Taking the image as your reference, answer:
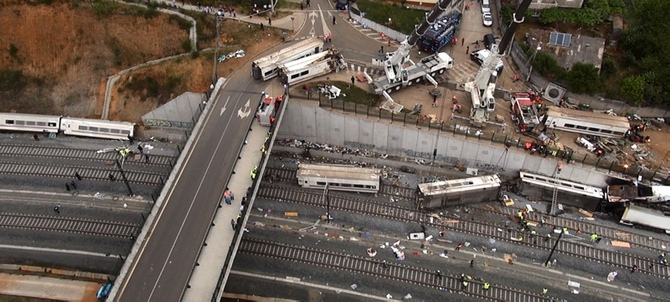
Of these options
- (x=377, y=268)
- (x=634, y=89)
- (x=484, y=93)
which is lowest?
(x=377, y=268)

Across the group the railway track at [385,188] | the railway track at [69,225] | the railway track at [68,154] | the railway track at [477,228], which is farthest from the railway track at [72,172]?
the railway track at [477,228]

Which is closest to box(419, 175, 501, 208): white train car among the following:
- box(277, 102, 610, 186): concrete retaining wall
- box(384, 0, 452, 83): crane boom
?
box(277, 102, 610, 186): concrete retaining wall

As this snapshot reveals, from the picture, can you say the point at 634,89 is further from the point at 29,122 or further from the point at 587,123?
the point at 29,122

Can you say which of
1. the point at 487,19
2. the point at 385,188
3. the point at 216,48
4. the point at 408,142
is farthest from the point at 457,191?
the point at 216,48

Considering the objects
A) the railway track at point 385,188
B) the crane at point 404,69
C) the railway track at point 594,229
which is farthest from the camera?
the crane at point 404,69

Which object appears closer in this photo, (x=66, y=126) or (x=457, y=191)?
(x=457, y=191)

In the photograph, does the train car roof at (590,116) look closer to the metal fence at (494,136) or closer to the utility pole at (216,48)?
the metal fence at (494,136)

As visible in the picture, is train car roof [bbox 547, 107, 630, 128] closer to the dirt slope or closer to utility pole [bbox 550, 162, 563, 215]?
utility pole [bbox 550, 162, 563, 215]
